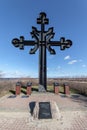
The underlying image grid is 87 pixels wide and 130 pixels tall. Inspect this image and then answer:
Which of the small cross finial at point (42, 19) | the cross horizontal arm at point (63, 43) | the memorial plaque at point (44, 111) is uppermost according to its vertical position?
the small cross finial at point (42, 19)

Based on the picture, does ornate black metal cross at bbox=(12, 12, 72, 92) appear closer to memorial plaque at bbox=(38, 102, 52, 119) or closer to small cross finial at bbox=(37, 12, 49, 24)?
small cross finial at bbox=(37, 12, 49, 24)

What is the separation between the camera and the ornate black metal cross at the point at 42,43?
13.2 meters

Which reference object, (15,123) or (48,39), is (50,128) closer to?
(15,123)

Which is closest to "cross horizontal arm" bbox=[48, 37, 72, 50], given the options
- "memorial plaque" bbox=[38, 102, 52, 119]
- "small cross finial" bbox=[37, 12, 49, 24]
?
"small cross finial" bbox=[37, 12, 49, 24]

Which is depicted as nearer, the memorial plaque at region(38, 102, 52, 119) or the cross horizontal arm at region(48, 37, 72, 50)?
the memorial plaque at region(38, 102, 52, 119)

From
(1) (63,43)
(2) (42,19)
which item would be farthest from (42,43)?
(2) (42,19)

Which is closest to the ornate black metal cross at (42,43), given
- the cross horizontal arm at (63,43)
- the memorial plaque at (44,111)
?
the cross horizontal arm at (63,43)

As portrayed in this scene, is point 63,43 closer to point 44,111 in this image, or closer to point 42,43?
point 42,43

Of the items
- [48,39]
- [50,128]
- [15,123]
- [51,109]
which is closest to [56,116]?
[51,109]

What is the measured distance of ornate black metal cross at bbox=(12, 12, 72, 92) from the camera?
13.2 meters

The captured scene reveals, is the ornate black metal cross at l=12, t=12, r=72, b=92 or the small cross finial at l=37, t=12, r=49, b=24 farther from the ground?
the small cross finial at l=37, t=12, r=49, b=24

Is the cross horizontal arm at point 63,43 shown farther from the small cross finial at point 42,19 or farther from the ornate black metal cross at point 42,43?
the small cross finial at point 42,19

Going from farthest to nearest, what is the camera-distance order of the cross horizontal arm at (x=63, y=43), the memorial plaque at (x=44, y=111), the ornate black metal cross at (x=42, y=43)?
the cross horizontal arm at (x=63, y=43), the ornate black metal cross at (x=42, y=43), the memorial plaque at (x=44, y=111)

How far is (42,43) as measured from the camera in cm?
1339
